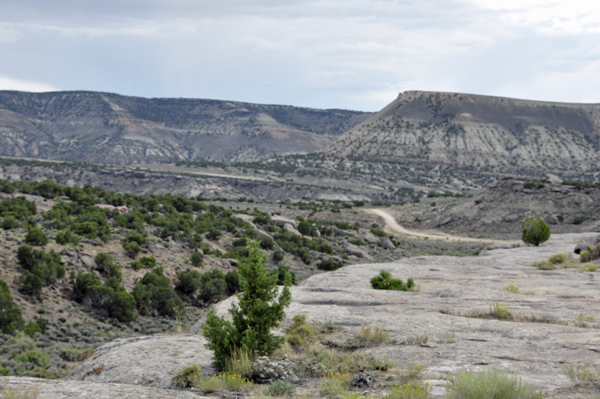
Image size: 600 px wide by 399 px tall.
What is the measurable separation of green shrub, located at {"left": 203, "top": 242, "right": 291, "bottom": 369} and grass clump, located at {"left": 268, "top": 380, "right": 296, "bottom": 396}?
1.27 m

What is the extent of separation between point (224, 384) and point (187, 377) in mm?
666

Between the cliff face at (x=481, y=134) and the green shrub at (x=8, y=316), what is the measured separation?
121 m

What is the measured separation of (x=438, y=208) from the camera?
67688 mm

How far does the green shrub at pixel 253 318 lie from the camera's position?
8.11 meters

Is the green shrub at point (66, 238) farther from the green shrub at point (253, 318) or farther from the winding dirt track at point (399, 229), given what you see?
the winding dirt track at point (399, 229)

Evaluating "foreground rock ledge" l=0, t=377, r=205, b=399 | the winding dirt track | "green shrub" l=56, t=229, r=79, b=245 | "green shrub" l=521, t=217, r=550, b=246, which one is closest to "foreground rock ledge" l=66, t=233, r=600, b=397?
"foreground rock ledge" l=0, t=377, r=205, b=399

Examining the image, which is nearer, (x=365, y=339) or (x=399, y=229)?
(x=365, y=339)

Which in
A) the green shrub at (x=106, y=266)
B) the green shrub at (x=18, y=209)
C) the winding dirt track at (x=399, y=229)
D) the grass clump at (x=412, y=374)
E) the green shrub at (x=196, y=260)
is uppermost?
the grass clump at (x=412, y=374)

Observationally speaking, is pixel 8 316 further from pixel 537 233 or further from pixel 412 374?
pixel 537 233

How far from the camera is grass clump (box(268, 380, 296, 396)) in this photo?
22.2 ft

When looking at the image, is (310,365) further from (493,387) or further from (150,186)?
(150,186)

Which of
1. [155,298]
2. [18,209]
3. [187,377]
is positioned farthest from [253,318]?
[18,209]

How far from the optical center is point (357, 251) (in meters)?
41.5

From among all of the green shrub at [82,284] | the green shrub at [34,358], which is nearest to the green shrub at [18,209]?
the green shrub at [82,284]
